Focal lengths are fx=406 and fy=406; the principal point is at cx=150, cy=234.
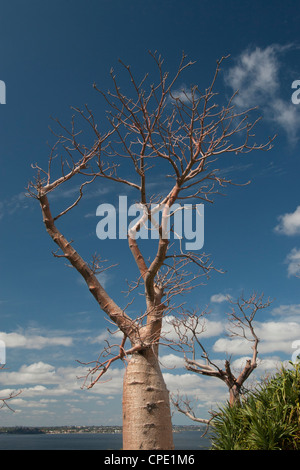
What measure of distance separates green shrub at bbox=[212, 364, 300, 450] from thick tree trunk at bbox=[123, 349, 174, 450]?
1.86 m

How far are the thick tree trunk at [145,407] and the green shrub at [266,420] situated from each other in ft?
6.12

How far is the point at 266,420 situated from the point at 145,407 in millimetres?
2490

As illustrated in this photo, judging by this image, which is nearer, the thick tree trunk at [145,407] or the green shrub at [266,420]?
the thick tree trunk at [145,407]

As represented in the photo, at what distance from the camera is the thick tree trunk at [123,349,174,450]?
16.6 ft

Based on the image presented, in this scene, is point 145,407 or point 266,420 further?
point 266,420

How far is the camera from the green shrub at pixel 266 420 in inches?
246

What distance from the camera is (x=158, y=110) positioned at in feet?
18.9

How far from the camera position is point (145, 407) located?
5.15 meters

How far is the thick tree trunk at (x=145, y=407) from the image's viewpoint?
5051mm

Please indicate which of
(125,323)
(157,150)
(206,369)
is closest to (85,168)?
(157,150)

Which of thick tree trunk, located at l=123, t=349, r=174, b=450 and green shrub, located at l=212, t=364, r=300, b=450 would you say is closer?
thick tree trunk, located at l=123, t=349, r=174, b=450

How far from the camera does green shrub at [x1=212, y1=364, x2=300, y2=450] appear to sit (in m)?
6.24
